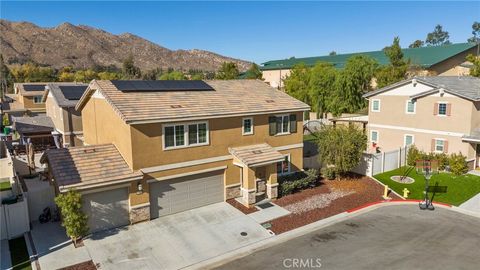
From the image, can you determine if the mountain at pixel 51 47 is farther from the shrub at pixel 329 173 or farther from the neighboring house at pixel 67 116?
the shrub at pixel 329 173

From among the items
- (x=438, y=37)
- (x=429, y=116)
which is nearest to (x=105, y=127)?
(x=429, y=116)

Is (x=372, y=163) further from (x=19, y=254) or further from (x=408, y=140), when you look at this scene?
(x=19, y=254)

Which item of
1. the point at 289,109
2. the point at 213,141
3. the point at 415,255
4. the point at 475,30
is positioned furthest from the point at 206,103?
the point at 475,30

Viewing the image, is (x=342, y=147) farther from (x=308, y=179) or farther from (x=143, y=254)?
(x=143, y=254)

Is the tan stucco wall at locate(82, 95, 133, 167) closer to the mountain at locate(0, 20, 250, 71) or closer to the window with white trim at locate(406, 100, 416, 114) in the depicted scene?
the window with white trim at locate(406, 100, 416, 114)

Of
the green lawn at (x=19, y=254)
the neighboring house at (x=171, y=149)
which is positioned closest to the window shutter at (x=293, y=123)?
the neighboring house at (x=171, y=149)

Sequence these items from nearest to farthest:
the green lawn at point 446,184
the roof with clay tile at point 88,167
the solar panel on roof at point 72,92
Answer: the roof with clay tile at point 88,167
the green lawn at point 446,184
the solar panel on roof at point 72,92
